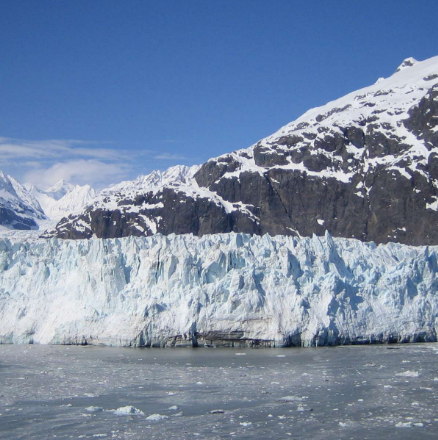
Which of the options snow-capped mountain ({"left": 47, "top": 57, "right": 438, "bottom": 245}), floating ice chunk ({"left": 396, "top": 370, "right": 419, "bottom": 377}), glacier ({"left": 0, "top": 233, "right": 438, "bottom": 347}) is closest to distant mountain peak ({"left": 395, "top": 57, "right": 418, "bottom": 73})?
snow-capped mountain ({"left": 47, "top": 57, "right": 438, "bottom": 245})

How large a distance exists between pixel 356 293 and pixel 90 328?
38.1 feet

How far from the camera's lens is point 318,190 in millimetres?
96875

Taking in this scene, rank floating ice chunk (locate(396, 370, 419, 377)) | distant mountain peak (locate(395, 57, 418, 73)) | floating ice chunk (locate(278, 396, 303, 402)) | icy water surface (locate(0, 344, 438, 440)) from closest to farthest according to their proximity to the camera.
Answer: icy water surface (locate(0, 344, 438, 440)) < floating ice chunk (locate(278, 396, 303, 402)) < floating ice chunk (locate(396, 370, 419, 377)) < distant mountain peak (locate(395, 57, 418, 73))

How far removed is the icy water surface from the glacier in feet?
3.71

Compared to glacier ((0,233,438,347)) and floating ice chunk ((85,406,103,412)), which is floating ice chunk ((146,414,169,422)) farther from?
glacier ((0,233,438,347))

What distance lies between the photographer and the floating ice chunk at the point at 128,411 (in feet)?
51.3

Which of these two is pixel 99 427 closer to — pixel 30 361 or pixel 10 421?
pixel 10 421

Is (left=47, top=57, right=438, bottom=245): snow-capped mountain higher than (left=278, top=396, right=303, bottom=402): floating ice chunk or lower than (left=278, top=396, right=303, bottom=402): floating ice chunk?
higher

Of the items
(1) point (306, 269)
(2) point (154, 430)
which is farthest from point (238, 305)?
(2) point (154, 430)

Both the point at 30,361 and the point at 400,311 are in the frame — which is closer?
the point at 30,361

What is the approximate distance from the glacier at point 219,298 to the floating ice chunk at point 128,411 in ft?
39.4

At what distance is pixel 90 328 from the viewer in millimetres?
28953

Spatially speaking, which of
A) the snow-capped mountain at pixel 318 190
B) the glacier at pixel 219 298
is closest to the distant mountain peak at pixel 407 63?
the snow-capped mountain at pixel 318 190

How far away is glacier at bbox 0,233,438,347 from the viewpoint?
27.6 meters
